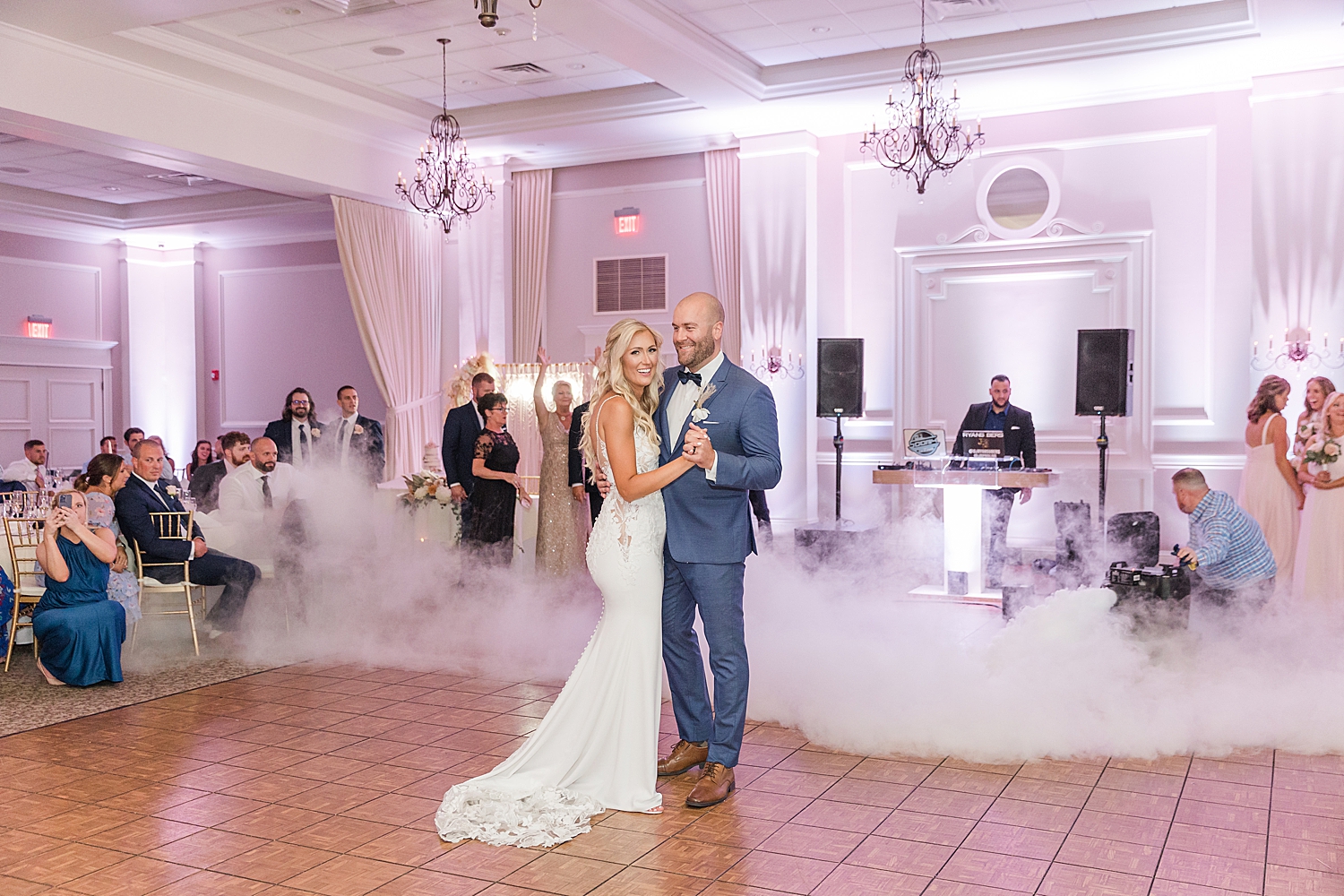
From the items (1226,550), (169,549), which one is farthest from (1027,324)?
(169,549)

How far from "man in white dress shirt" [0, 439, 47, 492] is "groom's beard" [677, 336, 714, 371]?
8937 mm

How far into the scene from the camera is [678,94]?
9.84 metres

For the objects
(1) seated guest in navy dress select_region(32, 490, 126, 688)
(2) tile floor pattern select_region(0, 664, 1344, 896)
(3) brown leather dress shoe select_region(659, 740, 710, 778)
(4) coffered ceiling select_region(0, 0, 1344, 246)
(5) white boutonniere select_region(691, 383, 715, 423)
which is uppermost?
(4) coffered ceiling select_region(0, 0, 1344, 246)

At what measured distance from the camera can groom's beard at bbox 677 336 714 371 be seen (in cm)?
394

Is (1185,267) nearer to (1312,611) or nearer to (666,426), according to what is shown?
(1312,611)

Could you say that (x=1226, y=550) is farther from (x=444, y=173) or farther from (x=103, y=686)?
(x=444, y=173)

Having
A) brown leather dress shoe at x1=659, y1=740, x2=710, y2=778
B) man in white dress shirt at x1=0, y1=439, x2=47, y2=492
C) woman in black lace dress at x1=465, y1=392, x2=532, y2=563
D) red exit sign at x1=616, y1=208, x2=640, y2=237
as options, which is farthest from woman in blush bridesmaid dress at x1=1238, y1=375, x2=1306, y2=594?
man in white dress shirt at x1=0, y1=439, x2=47, y2=492

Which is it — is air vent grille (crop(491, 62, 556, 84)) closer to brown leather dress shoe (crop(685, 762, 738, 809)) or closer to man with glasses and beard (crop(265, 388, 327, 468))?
man with glasses and beard (crop(265, 388, 327, 468))

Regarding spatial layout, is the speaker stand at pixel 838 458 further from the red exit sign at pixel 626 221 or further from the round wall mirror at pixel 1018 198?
the red exit sign at pixel 626 221

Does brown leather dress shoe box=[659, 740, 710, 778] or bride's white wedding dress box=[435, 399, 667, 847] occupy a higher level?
bride's white wedding dress box=[435, 399, 667, 847]

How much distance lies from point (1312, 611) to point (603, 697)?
4482 mm

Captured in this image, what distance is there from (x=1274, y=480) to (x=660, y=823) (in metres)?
5.96

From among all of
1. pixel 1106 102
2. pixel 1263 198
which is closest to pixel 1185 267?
pixel 1263 198

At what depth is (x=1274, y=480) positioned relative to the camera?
26.2 ft
